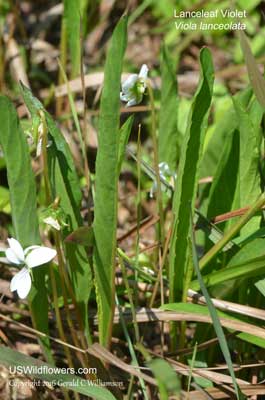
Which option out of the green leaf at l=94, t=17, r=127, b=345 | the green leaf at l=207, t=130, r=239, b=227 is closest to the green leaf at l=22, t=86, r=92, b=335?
the green leaf at l=94, t=17, r=127, b=345

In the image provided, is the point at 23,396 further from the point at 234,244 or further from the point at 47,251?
the point at 234,244

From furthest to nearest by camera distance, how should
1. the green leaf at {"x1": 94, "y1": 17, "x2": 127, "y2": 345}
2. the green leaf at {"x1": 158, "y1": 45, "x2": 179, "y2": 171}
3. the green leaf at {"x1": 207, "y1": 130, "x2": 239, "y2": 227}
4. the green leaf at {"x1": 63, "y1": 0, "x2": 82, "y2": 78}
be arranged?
the green leaf at {"x1": 63, "y1": 0, "x2": 82, "y2": 78}, the green leaf at {"x1": 158, "y1": 45, "x2": 179, "y2": 171}, the green leaf at {"x1": 207, "y1": 130, "x2": 239, "y2": 227}, the green leaf at {"x1": 94, "y1": 17, "x2": 127, "y2": 345}

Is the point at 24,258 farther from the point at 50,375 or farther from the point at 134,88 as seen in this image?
the point at 134,88

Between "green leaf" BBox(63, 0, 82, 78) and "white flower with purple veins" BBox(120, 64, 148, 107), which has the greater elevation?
"green leaf" BBox(63, 0, 82, 78)

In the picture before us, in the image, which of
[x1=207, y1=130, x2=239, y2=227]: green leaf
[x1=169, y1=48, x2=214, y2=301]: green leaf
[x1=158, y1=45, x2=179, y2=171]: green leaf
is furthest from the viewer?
[x1=158, y1=45, x2=179, y2=171]: green leaf

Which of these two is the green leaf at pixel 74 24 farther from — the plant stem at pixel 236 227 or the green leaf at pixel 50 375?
the green leaf at pixel 50 375

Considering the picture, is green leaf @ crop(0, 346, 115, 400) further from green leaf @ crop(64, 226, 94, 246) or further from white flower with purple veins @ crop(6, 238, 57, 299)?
green leaf @ crop(64, 226, 94, 246)
